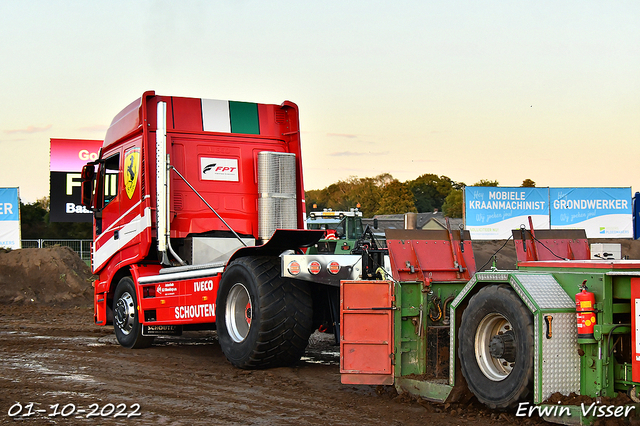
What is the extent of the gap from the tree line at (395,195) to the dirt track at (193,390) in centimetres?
6504

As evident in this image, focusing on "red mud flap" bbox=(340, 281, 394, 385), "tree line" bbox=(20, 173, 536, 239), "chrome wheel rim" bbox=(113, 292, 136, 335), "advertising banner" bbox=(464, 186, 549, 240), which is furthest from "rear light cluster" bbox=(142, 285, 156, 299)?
"tree line" bbox=(20, 173, 536, 239)

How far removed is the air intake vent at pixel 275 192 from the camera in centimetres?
1120

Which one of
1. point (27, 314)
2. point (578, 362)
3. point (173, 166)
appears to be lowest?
point (27, 314)

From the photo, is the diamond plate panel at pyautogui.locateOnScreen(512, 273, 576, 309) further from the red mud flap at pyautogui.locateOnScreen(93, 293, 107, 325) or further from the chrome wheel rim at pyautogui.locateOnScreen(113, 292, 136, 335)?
the red mud flap at pyautogui.locateOnScreen(93, 293, 107, 325)

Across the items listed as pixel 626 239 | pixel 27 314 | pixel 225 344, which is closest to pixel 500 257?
pixel 626 239

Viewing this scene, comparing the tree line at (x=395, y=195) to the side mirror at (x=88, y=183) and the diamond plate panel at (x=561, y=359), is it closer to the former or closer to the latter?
the side mirror at (x=88, y=183)

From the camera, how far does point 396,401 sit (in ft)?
22.6

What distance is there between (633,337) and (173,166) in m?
7.39

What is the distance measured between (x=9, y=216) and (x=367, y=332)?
2168cm

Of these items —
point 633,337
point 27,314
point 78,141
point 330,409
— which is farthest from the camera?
point 78,141

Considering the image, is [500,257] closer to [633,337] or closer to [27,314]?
[27,314]

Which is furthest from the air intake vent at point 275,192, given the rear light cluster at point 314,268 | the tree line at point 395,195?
the tree line at point 395,195

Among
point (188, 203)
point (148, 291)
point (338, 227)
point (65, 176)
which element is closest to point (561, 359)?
point (188, 203)

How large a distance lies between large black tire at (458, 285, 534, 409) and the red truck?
3700 millimetres
